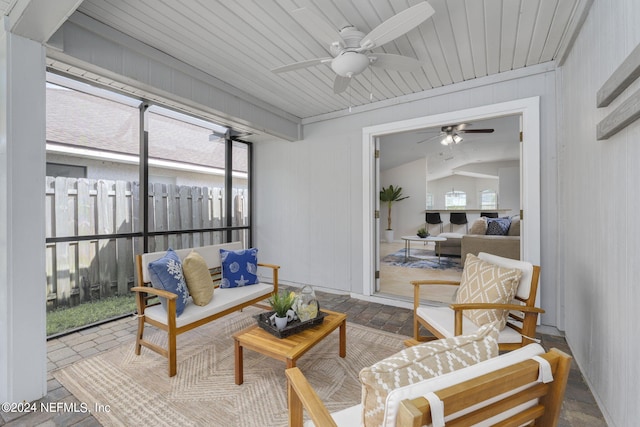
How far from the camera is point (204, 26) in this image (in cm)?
222

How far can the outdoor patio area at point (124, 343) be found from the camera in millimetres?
1657

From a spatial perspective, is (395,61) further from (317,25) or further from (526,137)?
(526,137)

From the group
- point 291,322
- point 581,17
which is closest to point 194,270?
point 291,322

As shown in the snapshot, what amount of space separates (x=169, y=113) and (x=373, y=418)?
3.93 meters

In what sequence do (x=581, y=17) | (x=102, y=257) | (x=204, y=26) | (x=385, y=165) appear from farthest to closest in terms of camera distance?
(x=385, y=165), (x=102, y=257), (x=204, y=26), (x=581, y=17)

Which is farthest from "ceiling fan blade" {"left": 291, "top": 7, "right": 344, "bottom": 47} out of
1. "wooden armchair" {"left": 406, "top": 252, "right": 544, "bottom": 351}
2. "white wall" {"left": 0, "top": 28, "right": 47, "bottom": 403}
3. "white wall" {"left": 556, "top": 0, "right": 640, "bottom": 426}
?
"wooden armchair" {"left": 406, "top": 252, "right": 544, "bottom": 351}

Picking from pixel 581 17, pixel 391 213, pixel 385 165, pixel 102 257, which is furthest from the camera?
pixel 391 213

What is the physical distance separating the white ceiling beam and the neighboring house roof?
132cm

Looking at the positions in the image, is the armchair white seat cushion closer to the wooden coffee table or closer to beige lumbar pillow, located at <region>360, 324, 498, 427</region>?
beige lumbar pillow, located at <region>360, 324, 498, 427</region>

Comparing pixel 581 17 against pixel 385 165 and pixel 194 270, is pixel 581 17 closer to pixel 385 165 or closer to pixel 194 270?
pixel 194 270

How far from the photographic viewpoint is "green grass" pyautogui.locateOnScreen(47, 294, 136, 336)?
113 inches

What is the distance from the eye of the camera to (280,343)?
1.88m

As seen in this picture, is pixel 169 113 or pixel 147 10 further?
pixel 169 113

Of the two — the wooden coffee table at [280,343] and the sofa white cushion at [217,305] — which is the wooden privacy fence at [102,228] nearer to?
the sofa white cushion at [217,305]
